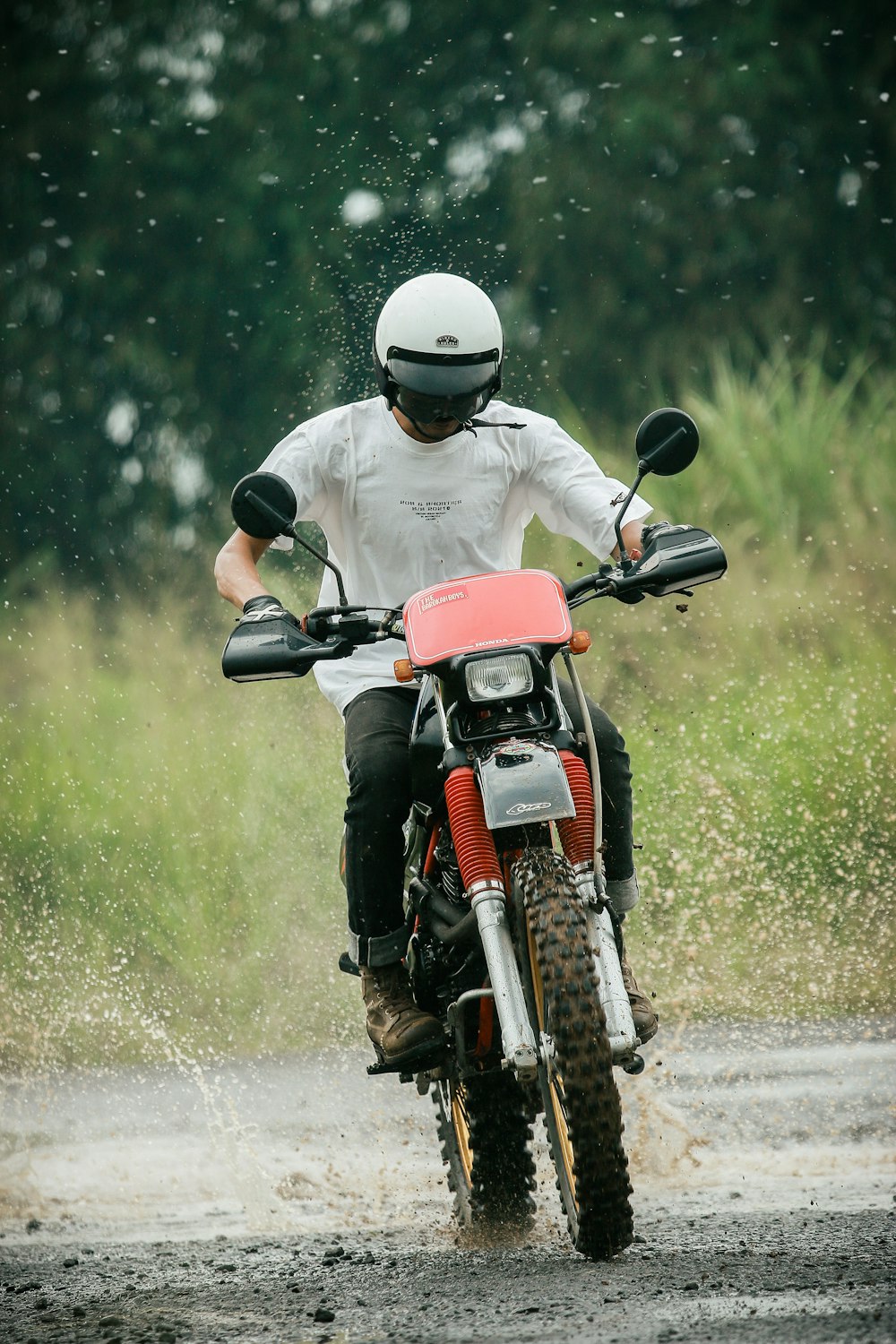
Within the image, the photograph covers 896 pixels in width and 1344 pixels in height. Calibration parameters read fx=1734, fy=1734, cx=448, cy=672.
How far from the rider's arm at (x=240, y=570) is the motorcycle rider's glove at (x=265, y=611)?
24 centimetres

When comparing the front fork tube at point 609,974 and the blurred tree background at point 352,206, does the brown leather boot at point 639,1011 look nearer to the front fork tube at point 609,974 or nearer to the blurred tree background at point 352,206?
the front fork tube at point 609,974

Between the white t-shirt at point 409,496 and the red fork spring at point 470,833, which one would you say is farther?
the white t-shirt at point 409,496

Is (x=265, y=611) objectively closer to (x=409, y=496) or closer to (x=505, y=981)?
(x=409, y=496)

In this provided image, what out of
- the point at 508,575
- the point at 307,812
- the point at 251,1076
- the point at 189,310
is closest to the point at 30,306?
the point at 189,310

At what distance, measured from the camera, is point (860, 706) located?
981 cm

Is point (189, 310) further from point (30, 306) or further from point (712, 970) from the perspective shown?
point (712, 970)

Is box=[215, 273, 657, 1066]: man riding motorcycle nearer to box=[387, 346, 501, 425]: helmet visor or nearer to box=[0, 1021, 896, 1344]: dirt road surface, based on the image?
box=[387, 346, 501, 425]: helmet visor

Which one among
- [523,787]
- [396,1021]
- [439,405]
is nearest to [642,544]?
[439,405]

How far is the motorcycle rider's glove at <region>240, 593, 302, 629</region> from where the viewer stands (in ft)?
13.8

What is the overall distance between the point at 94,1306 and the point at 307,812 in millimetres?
5198

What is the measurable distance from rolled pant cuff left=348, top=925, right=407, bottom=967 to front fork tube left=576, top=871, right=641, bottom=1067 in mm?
654

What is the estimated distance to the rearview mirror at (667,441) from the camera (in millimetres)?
4242

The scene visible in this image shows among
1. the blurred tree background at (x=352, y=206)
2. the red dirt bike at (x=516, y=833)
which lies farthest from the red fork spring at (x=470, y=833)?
the blurred tree background at (x=352, y=206)

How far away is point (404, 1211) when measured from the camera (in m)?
5.54
